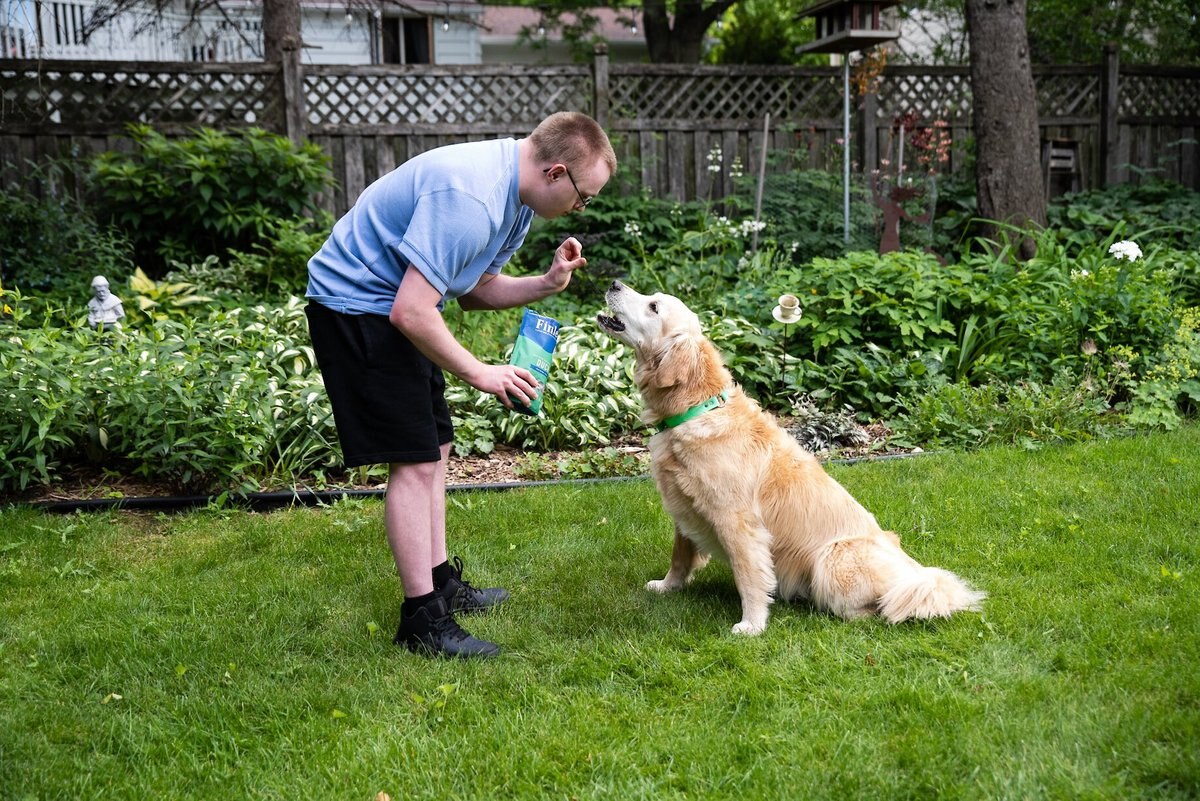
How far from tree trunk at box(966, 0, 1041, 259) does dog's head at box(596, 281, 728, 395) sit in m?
5.64

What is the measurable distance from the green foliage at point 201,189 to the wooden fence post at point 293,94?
2.20 ft

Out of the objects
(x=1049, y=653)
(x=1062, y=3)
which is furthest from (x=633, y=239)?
(x=1062, y=3)

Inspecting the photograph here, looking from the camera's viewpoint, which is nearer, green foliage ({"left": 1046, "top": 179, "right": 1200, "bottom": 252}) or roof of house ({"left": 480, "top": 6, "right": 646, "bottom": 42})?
green foliage ({"left": 1046, "top": 179, "right": 1200, "bottom": 252})

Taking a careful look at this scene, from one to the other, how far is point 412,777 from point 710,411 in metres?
1.65

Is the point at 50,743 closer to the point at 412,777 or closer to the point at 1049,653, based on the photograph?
the point at 412,777

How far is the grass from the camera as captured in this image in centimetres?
252

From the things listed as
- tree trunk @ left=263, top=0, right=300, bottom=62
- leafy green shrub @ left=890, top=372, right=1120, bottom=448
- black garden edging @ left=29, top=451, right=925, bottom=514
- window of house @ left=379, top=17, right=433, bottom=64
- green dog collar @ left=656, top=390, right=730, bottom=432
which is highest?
window of house @ left=379, top=17, right=433, bottom=64

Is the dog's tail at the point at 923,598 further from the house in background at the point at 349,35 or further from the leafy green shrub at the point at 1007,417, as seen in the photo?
the house in background at the point at 349,35

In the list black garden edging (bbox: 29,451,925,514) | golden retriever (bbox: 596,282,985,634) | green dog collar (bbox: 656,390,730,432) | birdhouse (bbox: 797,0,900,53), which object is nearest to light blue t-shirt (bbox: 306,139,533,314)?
golden retriever (bbox: 596,282,985,634)

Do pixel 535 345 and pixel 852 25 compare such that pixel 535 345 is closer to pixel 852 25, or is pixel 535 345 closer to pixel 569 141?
pixel 569 141

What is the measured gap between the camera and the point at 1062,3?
15.2 metres

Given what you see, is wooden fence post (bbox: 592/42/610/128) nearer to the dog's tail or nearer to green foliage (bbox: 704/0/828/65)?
the dog's tail

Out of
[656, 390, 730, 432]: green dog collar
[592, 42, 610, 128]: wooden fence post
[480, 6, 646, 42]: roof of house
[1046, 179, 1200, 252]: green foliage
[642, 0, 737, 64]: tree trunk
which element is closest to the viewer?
[656, 390, 730, 432]: green dog collar

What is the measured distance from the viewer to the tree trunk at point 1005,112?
8.14 m
